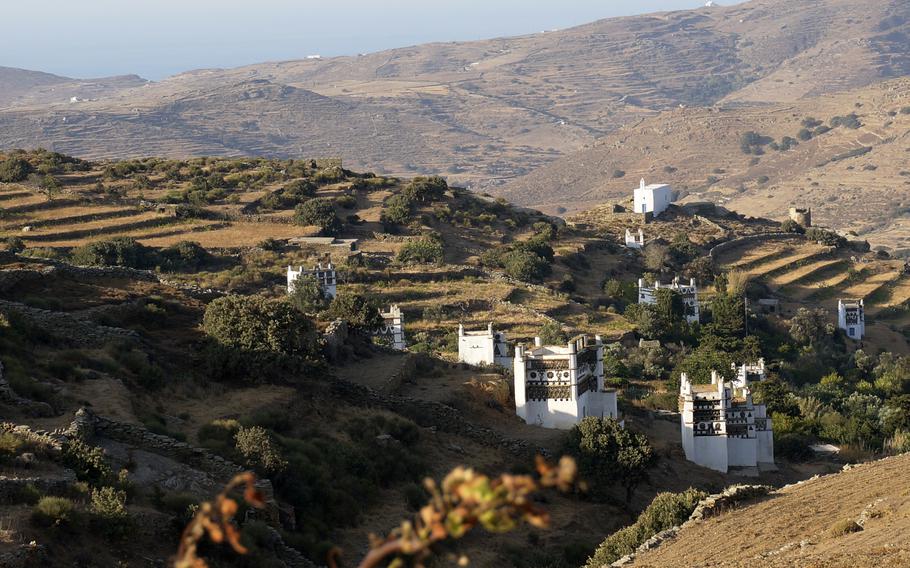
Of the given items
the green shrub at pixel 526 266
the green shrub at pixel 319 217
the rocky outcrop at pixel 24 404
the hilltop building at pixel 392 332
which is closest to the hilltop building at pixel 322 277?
the hilltop building at pixel 392 332

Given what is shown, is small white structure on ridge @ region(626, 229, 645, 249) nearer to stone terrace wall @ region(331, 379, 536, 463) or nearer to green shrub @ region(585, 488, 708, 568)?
stone terrace wall @ region(331, 379, 536, 463)

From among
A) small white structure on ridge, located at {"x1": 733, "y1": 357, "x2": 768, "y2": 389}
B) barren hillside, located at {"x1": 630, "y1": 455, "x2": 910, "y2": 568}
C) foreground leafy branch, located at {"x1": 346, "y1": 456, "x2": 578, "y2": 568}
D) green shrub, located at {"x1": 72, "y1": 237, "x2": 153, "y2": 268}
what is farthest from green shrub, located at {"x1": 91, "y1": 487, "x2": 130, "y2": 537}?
green shrub, located at {"x1": 72, "y1": 237, "x2": 153, "y2": 268}

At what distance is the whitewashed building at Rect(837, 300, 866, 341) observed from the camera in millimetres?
54812

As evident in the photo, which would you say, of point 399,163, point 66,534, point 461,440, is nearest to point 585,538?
point 461,440

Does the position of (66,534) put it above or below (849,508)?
above

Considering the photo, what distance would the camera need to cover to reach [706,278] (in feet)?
204

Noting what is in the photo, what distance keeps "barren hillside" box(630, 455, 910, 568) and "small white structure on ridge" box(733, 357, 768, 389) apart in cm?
1246

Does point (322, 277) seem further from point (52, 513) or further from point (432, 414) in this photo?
point (52, 513)

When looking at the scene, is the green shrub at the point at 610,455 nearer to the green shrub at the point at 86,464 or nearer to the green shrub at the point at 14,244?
the green shrub at the point at 86,464

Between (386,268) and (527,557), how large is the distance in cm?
3229

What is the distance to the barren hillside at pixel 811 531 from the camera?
15.7m

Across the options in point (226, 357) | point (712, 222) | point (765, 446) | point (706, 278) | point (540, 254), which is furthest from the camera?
point (712, 222)

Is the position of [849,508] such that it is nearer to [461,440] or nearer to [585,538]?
[585,538]

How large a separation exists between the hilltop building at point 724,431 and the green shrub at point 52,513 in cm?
1787
